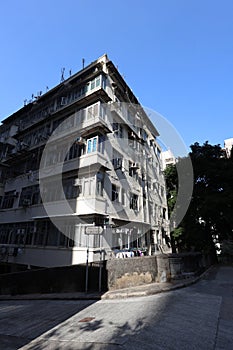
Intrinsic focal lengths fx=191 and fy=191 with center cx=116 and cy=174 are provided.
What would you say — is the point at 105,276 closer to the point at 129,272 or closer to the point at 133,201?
the point at 129,272

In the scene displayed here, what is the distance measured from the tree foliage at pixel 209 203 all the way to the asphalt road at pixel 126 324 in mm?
10370

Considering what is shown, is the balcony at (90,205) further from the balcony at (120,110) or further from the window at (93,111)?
the balcony at (120,110)

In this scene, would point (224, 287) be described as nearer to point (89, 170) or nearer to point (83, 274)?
point (83, 274)

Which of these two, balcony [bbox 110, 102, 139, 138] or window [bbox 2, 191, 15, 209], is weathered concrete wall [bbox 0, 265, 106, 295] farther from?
balcony [bbox 110, 102, 139, 138]

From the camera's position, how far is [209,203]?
52.1 feet

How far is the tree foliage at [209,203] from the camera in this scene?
625 inches

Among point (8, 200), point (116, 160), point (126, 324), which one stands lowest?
point (126, 324)

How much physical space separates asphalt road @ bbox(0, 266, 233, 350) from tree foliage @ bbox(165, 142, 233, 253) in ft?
34.0

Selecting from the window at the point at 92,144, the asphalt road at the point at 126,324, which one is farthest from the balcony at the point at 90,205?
the asphalt road at the point at 126,324

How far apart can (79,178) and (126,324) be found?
962cm

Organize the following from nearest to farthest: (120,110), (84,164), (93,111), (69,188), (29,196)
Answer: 1. (84,164)
2. (69,188)
3. (93,111)
4. (29,196)
5. (120,110)

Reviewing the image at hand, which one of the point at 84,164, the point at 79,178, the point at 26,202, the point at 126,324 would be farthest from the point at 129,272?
the point at 26,202

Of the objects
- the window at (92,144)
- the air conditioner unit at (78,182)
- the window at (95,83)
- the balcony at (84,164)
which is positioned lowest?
the air conditioner unit at (78,182)

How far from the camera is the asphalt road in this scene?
352cm
